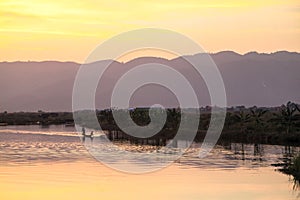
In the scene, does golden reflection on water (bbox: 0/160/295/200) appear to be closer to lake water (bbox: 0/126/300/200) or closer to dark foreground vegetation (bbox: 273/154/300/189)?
lake water (bbox: 0/126/300/200)

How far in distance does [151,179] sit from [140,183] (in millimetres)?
1837

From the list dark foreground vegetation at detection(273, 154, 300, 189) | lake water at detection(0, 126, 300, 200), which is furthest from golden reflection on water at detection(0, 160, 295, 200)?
dark foreground vegetation at detection(273, 154, 300, 189)

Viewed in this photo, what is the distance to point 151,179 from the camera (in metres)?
33.5

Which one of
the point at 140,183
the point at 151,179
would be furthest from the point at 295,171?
the point at 140,183

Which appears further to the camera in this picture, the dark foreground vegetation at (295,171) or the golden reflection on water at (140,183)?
the dark foreground vegetation at (295,171)

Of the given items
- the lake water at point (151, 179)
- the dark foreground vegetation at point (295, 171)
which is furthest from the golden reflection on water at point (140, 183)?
the dark foreground vegetation at point (295, 171)

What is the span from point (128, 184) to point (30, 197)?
18.6 feet

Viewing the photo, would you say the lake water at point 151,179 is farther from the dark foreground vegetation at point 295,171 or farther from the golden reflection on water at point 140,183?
the dark foreground vegetation at point 295,171

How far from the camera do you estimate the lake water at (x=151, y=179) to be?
28031 mm

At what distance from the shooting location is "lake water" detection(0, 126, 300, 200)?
28.0m

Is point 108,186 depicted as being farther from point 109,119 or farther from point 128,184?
point 109,119

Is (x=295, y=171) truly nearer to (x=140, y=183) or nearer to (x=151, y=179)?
(x=151, y=179)

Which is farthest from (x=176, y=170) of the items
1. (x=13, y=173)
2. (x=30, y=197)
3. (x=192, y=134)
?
(x=192, y=134)

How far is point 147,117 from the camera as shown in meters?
95.2
